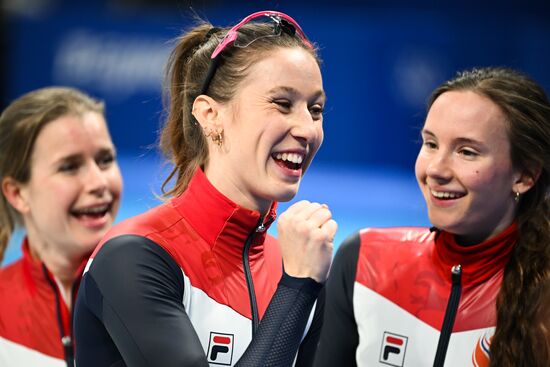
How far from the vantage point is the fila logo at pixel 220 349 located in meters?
2.06

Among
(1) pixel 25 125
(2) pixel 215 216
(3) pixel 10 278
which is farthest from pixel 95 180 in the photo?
(2) pixel 215 216

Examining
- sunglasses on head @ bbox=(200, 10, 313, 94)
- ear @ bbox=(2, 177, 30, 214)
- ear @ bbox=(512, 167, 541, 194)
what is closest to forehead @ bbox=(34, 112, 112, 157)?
ear @ bbox=(2, 177, 30, 214)

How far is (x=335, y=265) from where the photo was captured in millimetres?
2770

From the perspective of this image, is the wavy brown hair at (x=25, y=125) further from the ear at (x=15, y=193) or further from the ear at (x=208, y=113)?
the ear at (x=208, y=113)

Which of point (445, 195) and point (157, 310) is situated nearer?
point (157, 310)

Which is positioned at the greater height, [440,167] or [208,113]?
[440,167]

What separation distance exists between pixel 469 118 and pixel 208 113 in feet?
2.74

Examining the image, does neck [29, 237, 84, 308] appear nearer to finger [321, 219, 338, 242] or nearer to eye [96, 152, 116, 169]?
eye [96, 152, 116, 169]

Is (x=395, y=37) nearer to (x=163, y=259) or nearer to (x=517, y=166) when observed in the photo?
(x=517, y=166)

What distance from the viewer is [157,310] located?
6.22ft

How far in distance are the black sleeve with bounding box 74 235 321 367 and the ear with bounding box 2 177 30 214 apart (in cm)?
120

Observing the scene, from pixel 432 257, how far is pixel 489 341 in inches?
13.0

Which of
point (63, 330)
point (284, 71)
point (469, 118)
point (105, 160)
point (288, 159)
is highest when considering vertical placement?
point (469, 118)

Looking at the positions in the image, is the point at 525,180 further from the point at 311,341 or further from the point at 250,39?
the point at 250,39
